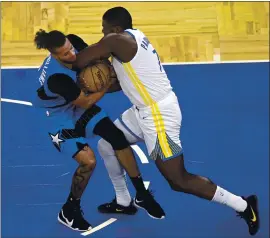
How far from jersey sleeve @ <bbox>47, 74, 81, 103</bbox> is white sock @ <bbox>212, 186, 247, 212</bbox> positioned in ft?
4.65

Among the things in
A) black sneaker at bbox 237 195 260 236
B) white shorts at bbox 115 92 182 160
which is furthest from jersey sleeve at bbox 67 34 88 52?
black sneaker at bbox 237 195 260 236

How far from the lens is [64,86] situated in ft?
17.0

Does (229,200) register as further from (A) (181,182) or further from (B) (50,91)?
(B) (50,91)

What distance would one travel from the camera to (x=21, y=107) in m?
7.60

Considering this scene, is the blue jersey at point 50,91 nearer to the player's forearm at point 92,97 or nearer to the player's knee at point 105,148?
the player's forearm at point 92,97

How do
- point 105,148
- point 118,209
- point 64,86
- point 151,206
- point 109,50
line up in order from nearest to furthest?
point 109,50
point 64,86
point 151,206
point 105,148
point 118,209

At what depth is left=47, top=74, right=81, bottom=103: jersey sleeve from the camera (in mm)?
5172

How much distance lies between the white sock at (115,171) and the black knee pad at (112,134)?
0.40 ft

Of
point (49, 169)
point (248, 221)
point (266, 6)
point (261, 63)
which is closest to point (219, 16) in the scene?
point (266, 6)

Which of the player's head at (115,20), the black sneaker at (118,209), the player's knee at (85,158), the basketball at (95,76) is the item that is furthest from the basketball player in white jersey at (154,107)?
the black sneaker at (118,209)

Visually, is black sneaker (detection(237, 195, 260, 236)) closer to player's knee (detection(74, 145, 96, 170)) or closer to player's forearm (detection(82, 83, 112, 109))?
player's knee (detection(74, 145, 96, 170))

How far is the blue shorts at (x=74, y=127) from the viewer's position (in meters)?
5.55

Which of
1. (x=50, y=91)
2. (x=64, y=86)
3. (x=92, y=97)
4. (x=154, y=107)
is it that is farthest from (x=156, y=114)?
(x=50, y=91)

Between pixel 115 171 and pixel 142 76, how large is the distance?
3.15 feet
